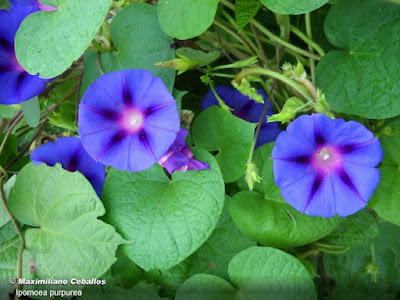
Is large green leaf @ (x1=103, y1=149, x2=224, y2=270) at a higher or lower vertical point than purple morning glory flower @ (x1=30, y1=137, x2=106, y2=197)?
lower

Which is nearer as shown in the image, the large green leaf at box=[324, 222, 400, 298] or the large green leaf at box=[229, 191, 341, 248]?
the large green leaf at box=[229, 191, 341, 248]

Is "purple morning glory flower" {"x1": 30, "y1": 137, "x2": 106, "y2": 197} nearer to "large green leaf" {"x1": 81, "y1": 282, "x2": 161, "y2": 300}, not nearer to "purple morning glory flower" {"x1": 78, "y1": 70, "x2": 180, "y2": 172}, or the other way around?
"purple morning glory flower" {"x1": 78, "y1": 70, "x2": 180, "y2": 172}

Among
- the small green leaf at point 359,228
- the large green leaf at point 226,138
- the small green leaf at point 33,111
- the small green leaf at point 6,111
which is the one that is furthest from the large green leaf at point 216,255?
the small green leaf at point 6,111

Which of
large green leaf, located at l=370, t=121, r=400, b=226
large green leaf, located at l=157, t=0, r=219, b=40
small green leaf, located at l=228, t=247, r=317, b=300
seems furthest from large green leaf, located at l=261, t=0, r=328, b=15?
small green leaf, located at l=228, t=247, r=317, b=300

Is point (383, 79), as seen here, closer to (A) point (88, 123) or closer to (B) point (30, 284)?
(A) point (88, 123)

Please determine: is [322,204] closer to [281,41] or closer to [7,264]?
[281,41]

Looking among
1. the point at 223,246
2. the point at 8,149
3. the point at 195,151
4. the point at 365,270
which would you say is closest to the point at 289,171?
the point at 195,151

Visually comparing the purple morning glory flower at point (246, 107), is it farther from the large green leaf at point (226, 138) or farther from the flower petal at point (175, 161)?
the flower petal at point (175, 161)
